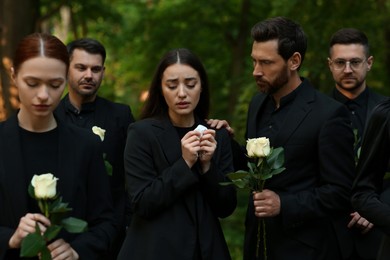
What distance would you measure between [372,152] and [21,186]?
1.80 metres

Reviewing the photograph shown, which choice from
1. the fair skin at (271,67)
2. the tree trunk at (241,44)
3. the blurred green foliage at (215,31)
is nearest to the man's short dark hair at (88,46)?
the fair skin at (271,67)

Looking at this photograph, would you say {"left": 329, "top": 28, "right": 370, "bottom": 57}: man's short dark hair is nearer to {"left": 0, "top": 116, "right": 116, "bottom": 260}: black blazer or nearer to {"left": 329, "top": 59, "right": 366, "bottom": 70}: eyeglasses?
{"left": 329, "top": 59, "right": 366, "bottom": 70}: eyeglasses

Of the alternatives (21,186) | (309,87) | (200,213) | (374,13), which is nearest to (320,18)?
(374,13)

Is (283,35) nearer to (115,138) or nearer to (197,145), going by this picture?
(197,145)

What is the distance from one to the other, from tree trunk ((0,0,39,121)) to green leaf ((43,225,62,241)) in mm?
8389

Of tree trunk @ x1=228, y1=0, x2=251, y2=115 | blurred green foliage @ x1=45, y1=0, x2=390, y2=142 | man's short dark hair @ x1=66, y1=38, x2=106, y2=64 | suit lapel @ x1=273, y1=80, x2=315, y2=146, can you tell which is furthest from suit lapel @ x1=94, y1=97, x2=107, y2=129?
tree trunk @ x1=228, y1=0, x2=251, y2=115

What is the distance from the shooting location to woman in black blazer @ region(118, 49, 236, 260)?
441cm

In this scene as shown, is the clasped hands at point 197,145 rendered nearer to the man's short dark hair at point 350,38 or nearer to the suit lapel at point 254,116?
the suit lapel at point 254,116

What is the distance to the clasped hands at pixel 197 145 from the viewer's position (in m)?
4.36

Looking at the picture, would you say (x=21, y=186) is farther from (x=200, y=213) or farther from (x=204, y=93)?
(x=204, y=93)

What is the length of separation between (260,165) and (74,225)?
1376 mm

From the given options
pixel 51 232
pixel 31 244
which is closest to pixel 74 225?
pixel 51 232

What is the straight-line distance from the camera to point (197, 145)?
4.36 m

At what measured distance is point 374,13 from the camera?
43.9 ft
